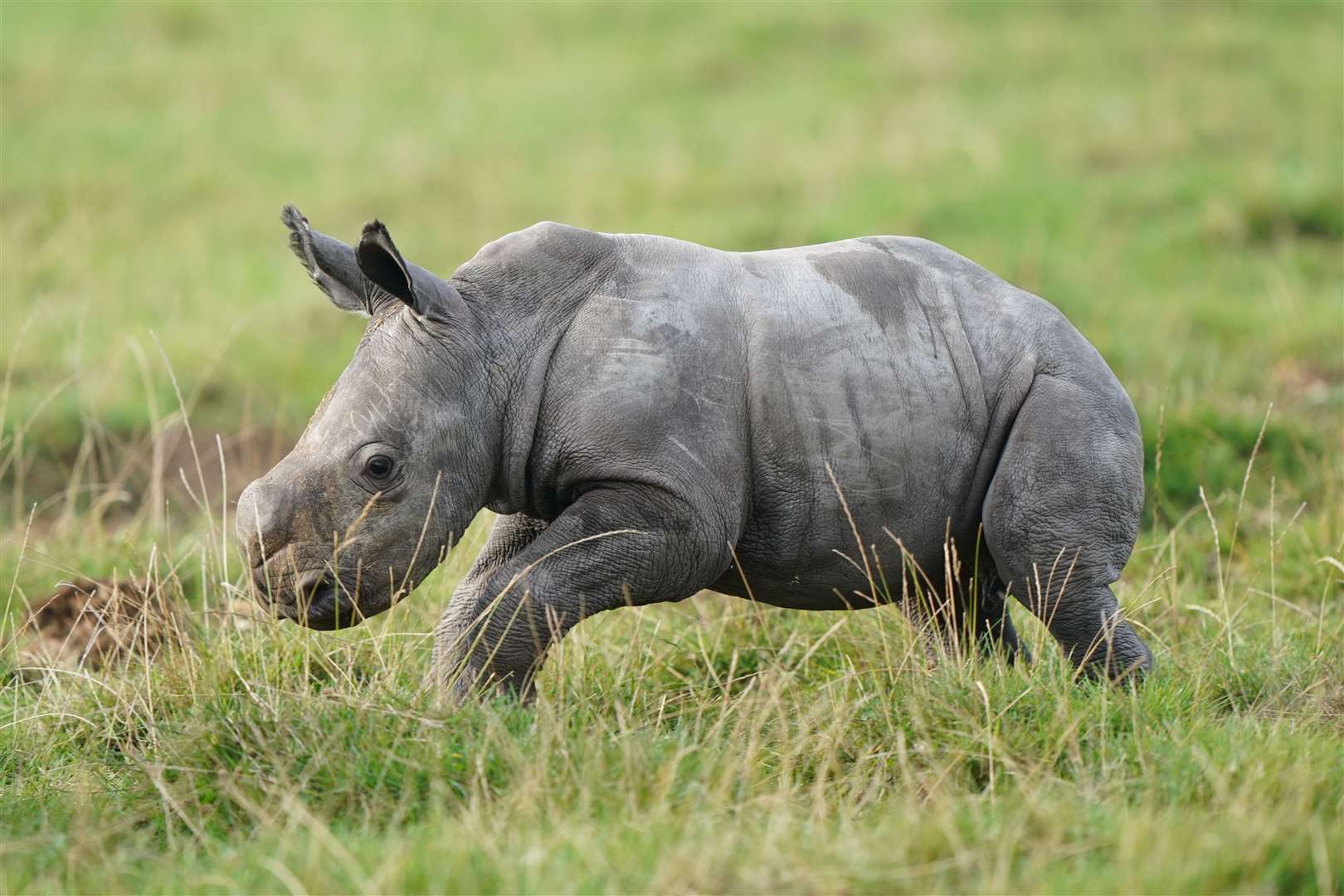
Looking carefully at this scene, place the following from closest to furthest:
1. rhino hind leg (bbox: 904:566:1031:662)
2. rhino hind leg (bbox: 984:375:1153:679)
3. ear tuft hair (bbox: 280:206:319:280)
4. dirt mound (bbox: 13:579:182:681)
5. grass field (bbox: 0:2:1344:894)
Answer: grass field (bbox: 0:2:1344:894) < ear tuft hair (bbox: 280:206:319:280) < rhino hind leg (bbox: 984:375:1153:679) < rhino hind leg (bbox: 904:566:1031:662) < dirt mound (bbox: 13:579:182:681)

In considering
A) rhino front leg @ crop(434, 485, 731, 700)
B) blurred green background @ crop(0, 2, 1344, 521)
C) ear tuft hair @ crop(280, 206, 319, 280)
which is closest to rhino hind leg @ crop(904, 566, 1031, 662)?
rhino front leg @ crop(434, 485, 731, 700)

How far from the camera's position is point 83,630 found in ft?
18.6

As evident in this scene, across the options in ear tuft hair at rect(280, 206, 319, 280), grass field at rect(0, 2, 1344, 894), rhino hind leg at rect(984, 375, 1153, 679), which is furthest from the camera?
rhino hind leg at rect(984, 375, 1153, 679)

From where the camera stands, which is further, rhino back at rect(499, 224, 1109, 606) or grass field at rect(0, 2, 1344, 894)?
rhino back at rect(499, 224, 1109, 606)

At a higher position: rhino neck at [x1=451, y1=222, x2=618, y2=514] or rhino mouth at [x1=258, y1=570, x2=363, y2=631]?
rhino neck at [x1=451, y1=222, x2=618, y2=514]

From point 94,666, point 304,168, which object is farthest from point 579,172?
point 94,666

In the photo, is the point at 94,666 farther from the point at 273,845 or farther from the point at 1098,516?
the point at 1098,516

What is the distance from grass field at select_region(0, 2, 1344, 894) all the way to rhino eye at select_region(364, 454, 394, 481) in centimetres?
58

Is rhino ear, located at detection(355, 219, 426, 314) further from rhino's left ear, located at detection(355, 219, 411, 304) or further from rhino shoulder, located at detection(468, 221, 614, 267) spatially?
rhino shoulder, located at detection(468, 221, 614, 267)

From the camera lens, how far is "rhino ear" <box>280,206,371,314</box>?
4219 mm

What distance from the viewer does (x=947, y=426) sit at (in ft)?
14.2

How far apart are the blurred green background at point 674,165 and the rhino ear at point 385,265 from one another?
3.99 metres

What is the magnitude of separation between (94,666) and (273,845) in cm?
222

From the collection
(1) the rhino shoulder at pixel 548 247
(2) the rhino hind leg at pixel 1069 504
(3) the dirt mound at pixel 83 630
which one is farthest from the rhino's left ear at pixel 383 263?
(2) the rhino hind leg at pixel 1069 504
